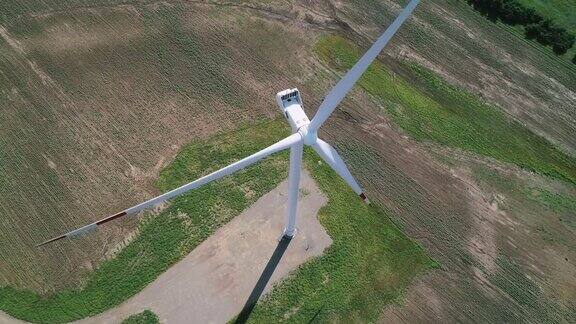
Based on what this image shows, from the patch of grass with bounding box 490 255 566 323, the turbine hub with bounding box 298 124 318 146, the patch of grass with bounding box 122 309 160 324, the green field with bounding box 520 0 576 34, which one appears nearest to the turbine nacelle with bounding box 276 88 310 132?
the turbine hub with bounding box 298 124 318 146

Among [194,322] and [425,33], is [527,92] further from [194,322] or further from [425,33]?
[194,322]

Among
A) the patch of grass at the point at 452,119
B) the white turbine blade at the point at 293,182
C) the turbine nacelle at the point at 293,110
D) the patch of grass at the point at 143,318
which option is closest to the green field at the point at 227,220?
the patch of grass at the point at 143,318

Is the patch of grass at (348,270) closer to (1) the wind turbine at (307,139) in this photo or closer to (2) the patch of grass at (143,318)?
(2) the patch of grass at (143,318)

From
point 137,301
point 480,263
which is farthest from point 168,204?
point 480,263

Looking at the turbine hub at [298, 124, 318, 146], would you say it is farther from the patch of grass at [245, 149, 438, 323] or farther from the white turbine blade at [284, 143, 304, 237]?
the patch of grass at [245, 149, 438, 323]

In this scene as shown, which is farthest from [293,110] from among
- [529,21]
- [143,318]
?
[529,21]

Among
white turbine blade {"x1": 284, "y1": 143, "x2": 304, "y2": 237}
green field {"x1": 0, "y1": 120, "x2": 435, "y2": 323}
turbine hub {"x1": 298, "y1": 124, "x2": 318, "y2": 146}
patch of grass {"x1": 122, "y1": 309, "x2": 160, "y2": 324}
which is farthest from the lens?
green field {"x1": 0, "y1": 120, "x2": 435, "y2": 323}

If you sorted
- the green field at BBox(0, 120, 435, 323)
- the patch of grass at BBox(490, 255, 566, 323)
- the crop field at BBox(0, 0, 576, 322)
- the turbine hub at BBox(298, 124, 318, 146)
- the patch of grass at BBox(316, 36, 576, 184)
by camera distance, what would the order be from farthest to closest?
the patch of grass at BBox(316, 36, 576, 184), the patch of grass at BBox(490, 255, 566, 323), the crop field at BBox(0, 0, 576, 322), the green field at BBox(0, 120, 435, 323), the turbine hub at BBox(298, 124, 318, 146)
